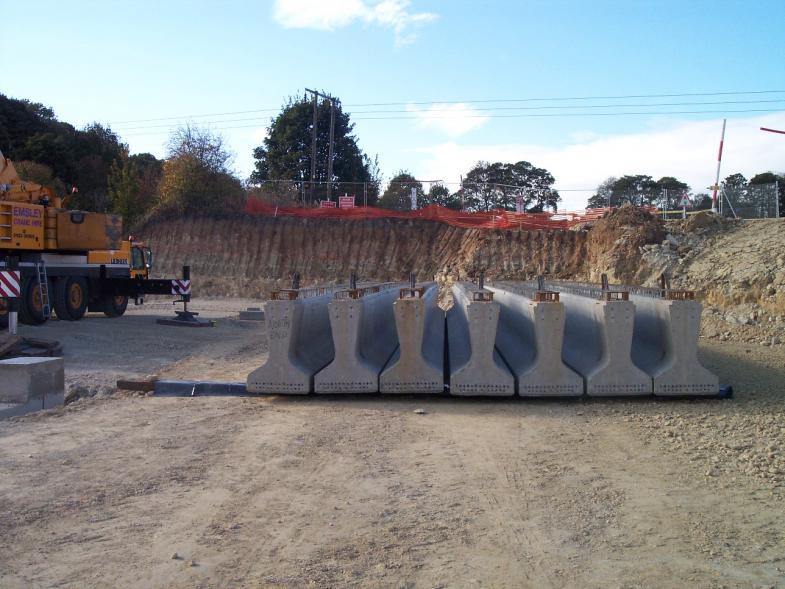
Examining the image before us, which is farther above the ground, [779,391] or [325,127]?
[325,127]

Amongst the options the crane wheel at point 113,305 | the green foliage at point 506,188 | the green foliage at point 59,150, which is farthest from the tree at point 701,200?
the green foliage at point 59,150

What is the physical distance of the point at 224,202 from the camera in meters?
37.8

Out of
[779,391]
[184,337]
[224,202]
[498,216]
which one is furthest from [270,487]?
[224,202]

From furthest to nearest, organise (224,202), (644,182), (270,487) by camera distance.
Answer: (644,182), (224,202), (270,487)

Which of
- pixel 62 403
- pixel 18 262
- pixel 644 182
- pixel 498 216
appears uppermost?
pixel 644 182

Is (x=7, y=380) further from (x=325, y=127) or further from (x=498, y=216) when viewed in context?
(x=325, y=127)

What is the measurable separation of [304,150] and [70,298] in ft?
116

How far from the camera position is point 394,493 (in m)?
5.25

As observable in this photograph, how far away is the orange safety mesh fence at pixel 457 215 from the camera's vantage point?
103 feet

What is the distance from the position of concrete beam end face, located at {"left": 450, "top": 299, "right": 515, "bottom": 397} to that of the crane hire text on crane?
38.0 ft

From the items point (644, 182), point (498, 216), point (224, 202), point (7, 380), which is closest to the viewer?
point (7, 380)

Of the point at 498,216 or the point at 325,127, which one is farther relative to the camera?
the point at 325,127

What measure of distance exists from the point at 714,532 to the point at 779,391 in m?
5.25

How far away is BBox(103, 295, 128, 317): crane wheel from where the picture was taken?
19.5 m
